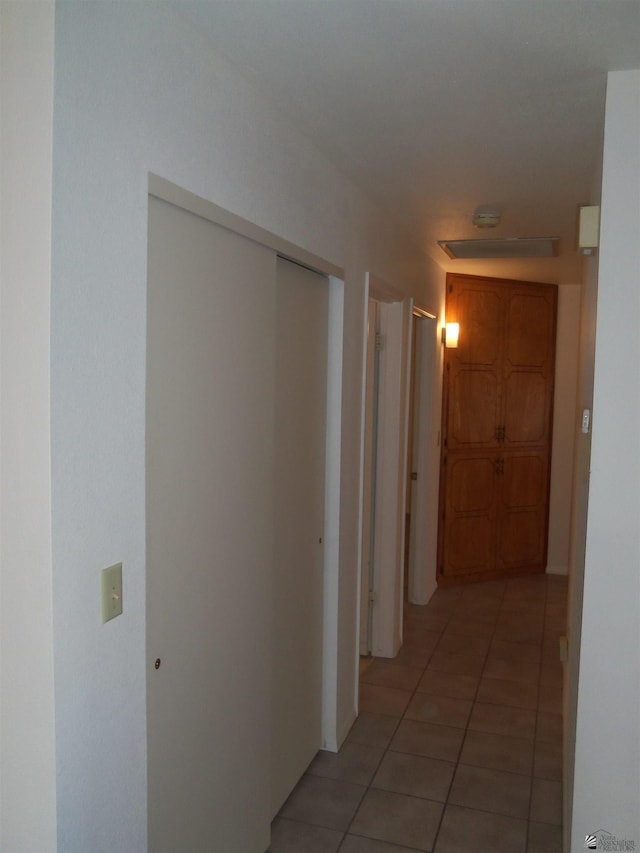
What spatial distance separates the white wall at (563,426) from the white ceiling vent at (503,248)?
136 cm

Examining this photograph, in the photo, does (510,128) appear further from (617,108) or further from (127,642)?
(127,642)

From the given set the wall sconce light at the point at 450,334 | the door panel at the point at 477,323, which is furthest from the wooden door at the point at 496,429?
the wall sconce light at the point at 450,334

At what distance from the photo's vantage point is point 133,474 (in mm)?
1535

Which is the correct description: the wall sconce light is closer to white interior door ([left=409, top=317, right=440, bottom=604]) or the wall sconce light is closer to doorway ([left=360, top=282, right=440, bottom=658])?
white interior door ([left=409, top=317, right=440, bottom=604])

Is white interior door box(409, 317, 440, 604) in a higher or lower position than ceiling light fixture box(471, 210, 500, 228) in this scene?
lower

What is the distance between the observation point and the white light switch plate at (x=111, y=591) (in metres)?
1.44

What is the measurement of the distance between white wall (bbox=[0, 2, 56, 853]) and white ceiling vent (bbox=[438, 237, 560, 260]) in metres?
3.23

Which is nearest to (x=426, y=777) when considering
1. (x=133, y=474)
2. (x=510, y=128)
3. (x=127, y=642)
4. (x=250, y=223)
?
(x=127, y=642)

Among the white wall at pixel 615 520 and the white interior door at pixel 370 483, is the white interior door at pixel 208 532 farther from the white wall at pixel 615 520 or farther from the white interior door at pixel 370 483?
the white interior door at pixel 370 483

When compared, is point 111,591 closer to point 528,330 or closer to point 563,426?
point 528,330

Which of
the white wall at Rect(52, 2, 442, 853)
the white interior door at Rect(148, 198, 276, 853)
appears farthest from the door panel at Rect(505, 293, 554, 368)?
the white wall at Rect(52, 2, 442, 853)

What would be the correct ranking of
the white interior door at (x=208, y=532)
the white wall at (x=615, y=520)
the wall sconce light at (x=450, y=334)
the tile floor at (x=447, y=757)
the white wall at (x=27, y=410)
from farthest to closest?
1. the wall sconce light at (x=450, y=334)
2. the tile floor at (x=447, y=757)
3. the white wall at (x=615, y=520)
4. the white interior door at (x=208, y=532)
5. the white wall at (x=27, y=410)

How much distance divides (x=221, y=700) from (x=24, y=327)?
4.22 ft

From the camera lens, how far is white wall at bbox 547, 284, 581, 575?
19.2ft
